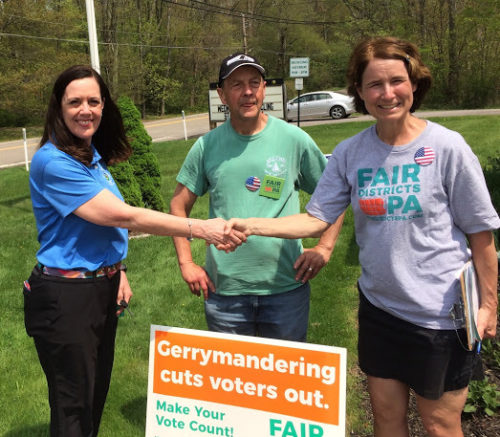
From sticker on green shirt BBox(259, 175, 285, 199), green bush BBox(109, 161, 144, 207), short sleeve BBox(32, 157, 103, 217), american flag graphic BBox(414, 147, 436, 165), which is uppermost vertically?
american flag graphic BBox(414, 147, 436, 165)

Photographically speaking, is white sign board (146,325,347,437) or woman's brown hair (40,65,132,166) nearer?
white sign board (146,325,347,437)

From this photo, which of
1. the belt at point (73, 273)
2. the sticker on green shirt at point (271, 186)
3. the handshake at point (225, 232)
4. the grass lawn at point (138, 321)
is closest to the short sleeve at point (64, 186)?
the belt at point (73, 273)

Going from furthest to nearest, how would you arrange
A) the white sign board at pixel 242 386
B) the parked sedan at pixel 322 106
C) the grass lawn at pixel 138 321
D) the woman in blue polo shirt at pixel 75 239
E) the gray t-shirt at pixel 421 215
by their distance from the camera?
1. the parked sedan at pixel 322 106
2. the grass lawn at pixel 138 321
3. the woman in blue polo shirt at pixel 75 239
4. the white sign board at pixel 242 386
5. the gray t-shirt at pixel 421 215

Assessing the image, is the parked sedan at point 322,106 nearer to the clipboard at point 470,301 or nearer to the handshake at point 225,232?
the handshake at point 225,232

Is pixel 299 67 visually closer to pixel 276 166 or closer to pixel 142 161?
pixel 142 161

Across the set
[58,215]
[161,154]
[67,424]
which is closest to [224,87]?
[58,215]

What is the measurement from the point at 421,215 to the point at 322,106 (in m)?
25.0

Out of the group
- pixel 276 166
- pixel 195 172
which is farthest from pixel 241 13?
pixel 276 166

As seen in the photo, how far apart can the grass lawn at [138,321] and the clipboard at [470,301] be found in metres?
1.42

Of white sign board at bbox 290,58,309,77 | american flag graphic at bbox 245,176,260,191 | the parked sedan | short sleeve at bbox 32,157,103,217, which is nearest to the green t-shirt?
american flag graphic at bbox 245,176,260,191

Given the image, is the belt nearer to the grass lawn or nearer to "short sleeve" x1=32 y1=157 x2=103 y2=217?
"short sleeve" x1=32 y1=157 x2=103 y2=217

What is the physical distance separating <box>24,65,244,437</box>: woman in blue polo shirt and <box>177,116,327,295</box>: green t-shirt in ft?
0.55

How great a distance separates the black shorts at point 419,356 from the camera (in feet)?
6.70

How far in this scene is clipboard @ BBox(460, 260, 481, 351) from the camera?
197cm
